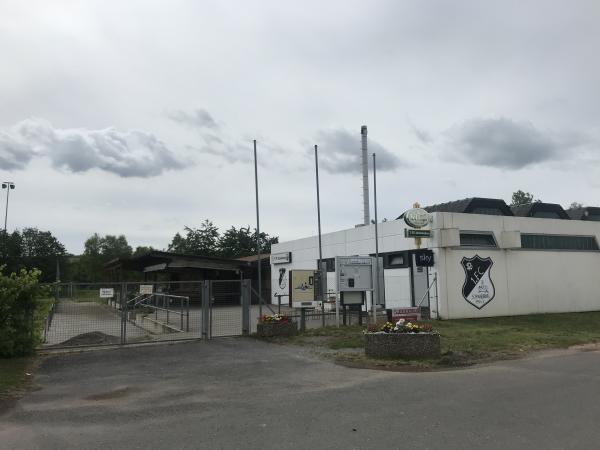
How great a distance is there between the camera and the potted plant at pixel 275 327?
15469 mm

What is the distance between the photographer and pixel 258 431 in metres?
6.10

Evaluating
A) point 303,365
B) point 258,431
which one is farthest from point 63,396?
point 303,365

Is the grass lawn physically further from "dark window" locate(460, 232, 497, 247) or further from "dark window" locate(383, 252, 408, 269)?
"dark window" locate(383, 252, 408, 269)

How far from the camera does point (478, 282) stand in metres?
22.3

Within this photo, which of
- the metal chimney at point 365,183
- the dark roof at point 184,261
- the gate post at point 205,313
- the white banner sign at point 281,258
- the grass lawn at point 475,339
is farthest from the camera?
the white banner sign at point 281,258

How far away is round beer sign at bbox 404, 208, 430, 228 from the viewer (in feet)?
68.2

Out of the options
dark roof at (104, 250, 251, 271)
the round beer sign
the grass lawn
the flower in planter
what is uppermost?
the round beer sign

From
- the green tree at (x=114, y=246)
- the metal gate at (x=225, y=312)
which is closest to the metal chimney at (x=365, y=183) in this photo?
the metal gate at (x=225, y=312)

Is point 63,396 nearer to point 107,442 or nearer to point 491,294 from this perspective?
point 107,442

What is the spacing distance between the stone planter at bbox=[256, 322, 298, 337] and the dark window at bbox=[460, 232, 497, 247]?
32.6 feet

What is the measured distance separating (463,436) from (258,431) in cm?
226

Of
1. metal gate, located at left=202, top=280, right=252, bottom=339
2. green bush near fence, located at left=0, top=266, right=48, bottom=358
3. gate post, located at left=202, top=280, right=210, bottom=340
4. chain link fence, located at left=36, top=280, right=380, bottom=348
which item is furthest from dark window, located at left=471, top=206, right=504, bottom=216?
green bush near fence, located at left=0, top=266, right=48, bottom=358

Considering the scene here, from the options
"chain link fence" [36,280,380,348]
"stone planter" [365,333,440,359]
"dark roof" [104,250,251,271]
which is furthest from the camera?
"dark roof" [104,250,251,271]

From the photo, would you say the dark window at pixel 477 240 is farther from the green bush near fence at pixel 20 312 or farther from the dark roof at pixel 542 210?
the green bush near fence at pixel 20 312
